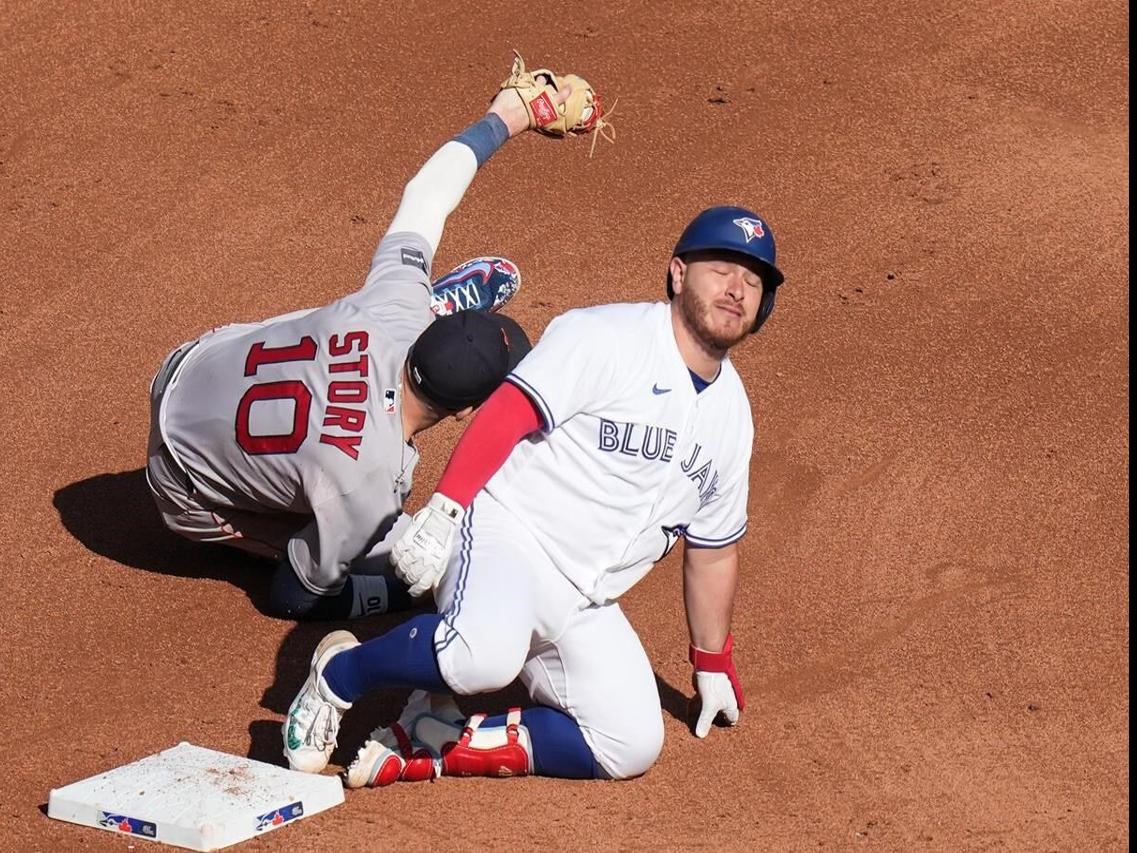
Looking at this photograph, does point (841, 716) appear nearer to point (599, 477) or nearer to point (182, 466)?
point (599, 477)

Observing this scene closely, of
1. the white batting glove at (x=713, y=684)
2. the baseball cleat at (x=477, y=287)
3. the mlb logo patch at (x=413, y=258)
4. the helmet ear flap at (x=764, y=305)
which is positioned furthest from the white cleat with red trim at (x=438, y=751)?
the baseball cleat at (x=477, y=287)

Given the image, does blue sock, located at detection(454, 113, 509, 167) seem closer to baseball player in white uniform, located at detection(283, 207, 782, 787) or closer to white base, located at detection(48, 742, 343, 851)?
baseball player in white uniform, located at detection(283, 207, 782, 787)

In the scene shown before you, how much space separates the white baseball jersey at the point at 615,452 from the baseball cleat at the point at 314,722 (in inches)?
29.3

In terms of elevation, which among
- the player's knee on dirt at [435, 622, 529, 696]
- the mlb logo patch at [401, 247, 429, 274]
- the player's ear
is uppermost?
the mlb logo patch at [401, 247, 429, 274]

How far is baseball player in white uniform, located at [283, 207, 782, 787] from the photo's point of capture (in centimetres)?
441

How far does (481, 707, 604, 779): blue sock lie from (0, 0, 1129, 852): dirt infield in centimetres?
7

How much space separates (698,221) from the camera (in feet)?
15.3

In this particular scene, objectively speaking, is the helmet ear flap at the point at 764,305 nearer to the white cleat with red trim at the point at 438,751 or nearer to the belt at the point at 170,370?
the white cleat with red trim at the point at 438,751

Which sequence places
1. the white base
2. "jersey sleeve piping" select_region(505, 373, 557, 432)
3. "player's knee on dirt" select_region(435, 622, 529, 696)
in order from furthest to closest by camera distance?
1. "jersey sleeve piping" select_region(505, 373, 557, 432)
2. "player's knee on dirt" select_region(435, 622, 529, 696)
3. the white base

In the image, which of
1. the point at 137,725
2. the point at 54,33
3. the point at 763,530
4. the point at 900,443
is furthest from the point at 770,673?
the point at 54,33

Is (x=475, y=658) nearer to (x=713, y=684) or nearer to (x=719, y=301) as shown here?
(x=713, y=684)

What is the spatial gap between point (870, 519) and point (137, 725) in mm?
2918

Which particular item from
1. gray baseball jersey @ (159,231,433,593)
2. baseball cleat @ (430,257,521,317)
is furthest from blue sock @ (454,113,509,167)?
baseball cleat @ (430,257,521,317)

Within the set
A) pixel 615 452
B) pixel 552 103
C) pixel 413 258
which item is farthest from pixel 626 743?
pixel 552 103
